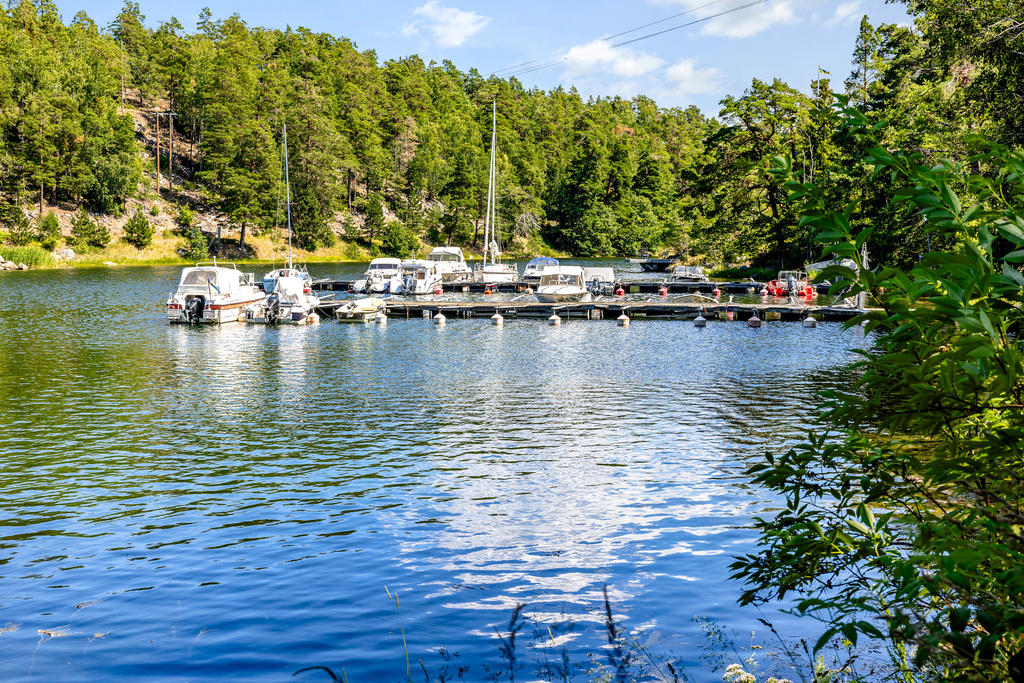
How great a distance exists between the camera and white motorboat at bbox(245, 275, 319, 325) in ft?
164

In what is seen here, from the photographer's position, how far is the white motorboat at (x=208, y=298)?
4734cm

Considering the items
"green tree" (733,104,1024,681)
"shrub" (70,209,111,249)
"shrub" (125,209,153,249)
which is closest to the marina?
"shrub" (125,209,153,249)

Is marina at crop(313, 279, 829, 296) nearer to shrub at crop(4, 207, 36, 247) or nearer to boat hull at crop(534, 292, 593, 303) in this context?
boat hull at crop(534, 292, 593, 303)

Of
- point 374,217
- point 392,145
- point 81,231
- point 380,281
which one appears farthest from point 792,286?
point 392,145

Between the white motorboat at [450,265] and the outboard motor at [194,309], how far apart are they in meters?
29.4

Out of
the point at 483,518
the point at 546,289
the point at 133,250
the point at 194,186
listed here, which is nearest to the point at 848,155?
the point at 546,289

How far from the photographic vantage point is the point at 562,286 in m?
57.1

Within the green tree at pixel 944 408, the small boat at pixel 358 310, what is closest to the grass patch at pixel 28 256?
the small boat at pixel 358 310

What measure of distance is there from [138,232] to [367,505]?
328 ft

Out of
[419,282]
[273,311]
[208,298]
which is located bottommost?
[273,311]

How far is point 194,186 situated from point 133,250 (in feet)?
77.2

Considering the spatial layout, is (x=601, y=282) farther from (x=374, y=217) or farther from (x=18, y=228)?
(x=18, y=228)

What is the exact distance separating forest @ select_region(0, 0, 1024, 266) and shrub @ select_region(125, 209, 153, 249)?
5065 millimetres

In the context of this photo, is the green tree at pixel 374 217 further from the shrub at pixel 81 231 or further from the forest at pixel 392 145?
the shrub at pixel 81 231
